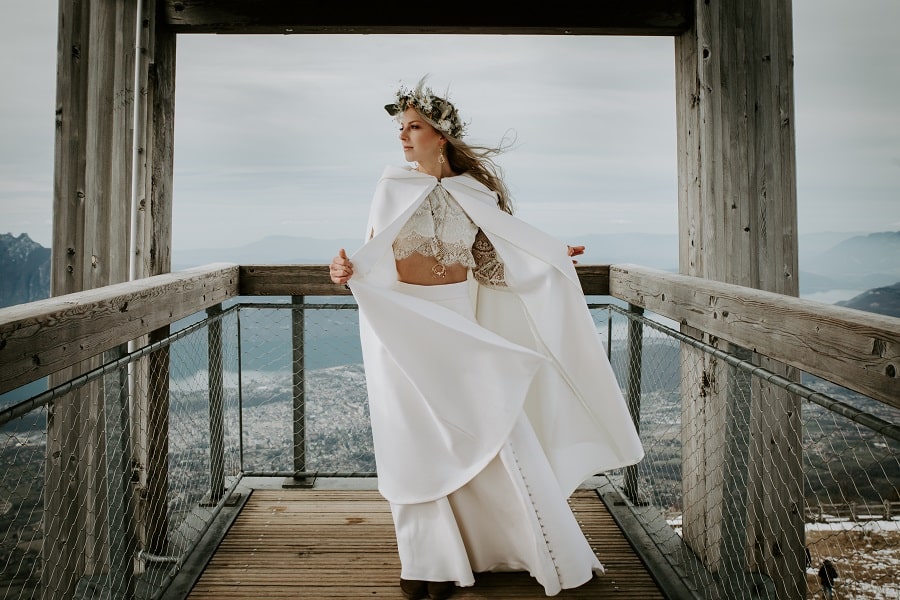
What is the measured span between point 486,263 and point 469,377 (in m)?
0.56

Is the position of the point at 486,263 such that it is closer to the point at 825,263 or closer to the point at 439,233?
the point at 439,233

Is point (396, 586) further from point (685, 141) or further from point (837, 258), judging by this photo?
point (837, 258)

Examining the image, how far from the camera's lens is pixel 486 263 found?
283 centimetres

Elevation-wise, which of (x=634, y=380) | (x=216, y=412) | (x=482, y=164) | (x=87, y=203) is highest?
(x=482, y=164)

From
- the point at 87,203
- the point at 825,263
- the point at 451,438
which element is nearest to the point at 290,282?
the point at 87,203

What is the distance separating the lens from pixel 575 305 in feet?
8.95

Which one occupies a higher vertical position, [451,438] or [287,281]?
[287,281]

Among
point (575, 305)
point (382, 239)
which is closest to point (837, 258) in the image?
point (575, 305)

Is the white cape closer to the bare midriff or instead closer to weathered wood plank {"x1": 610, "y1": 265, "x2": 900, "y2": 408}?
the bare midriff

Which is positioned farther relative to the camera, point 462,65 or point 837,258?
point 462,65

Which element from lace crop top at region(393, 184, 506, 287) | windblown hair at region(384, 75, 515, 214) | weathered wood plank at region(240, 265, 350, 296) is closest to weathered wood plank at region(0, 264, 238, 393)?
weathered wood plank at region(240, 265, 350, 296)

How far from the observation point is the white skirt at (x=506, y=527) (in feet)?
7.75

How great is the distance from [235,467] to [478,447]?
6.38 feet

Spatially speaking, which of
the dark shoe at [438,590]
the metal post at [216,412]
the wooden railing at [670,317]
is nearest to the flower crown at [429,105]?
the wooden railing at [670,317]
